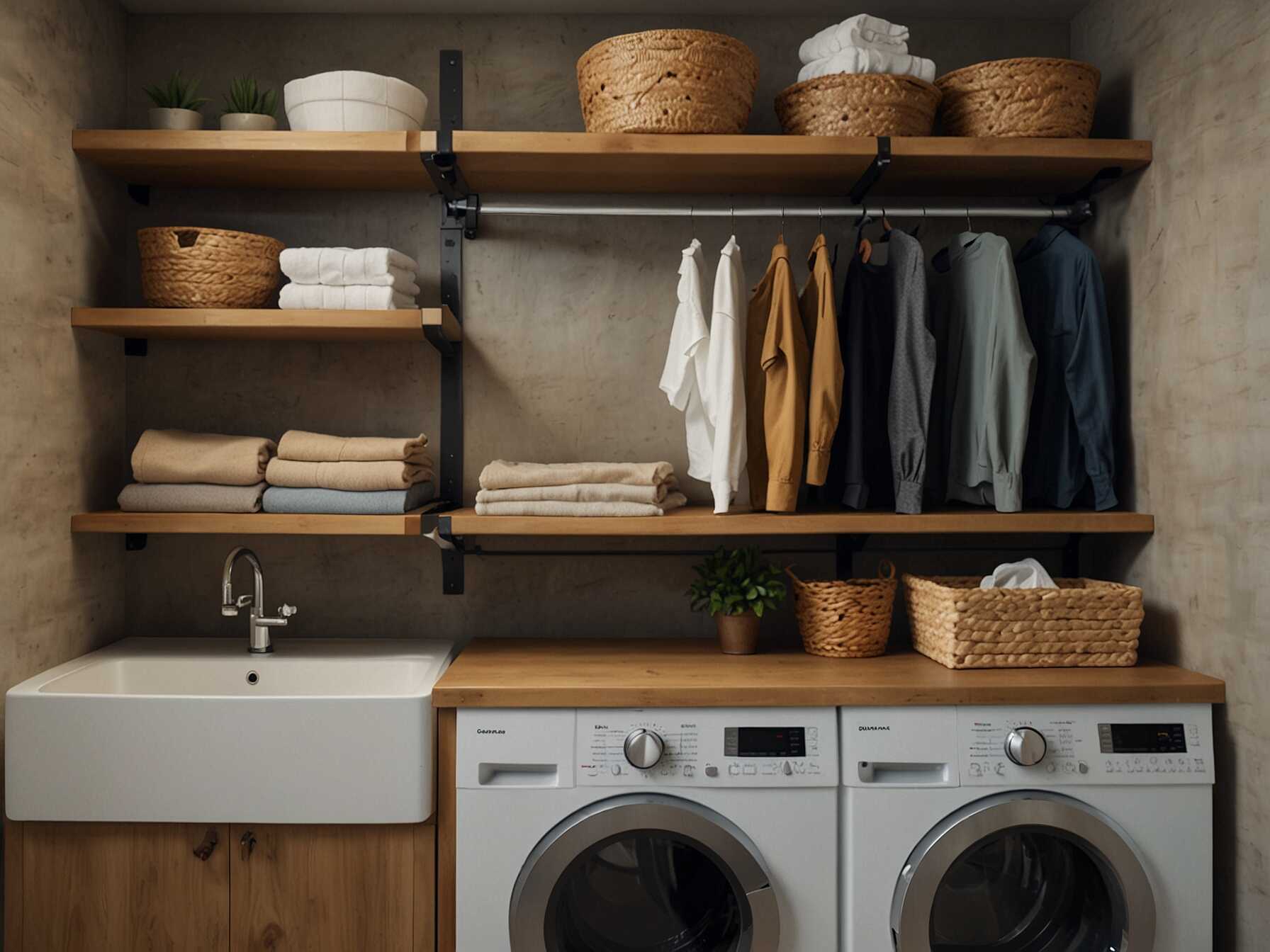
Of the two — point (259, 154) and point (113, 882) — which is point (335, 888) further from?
point (259, 154)

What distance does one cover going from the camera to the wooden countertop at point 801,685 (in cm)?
188

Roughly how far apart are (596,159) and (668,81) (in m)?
0.24

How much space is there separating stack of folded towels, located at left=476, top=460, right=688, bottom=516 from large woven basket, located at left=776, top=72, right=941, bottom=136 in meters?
0.92

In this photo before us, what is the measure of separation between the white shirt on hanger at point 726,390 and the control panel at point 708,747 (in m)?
0.49

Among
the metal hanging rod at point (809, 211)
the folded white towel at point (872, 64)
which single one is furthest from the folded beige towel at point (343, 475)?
the folded white towel at point (872, 64)

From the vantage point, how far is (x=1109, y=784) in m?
1.87

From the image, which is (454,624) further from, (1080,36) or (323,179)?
(1080,36)

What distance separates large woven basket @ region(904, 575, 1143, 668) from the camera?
6.63 ft

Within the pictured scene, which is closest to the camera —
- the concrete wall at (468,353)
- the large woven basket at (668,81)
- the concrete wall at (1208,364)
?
the concrete wall at (1208,364)

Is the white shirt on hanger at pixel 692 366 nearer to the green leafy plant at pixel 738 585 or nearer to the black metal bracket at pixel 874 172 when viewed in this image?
the green leafy plant at pixel 738 585

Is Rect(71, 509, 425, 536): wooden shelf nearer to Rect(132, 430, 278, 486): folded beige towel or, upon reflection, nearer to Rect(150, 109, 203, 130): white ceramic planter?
Rect(132, 430, 278, 486): folded beige towel

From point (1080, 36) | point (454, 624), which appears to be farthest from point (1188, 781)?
point (1080, 36)

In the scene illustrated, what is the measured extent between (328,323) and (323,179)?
0.48 metres

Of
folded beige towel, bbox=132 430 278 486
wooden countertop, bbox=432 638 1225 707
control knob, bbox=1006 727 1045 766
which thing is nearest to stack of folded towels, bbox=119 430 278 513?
folded beige towel, bbox=132 430 278 486
